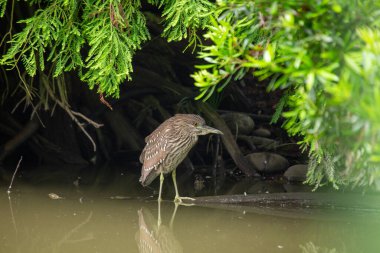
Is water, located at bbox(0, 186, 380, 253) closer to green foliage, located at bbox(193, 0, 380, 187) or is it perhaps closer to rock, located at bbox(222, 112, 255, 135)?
green foliage, located at bbox(193, 0, 380, 187)

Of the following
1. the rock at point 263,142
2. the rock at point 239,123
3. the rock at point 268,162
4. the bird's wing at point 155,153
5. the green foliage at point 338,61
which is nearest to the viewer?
the green foliage at point 338,61

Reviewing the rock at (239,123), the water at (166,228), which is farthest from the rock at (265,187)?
the rock at (239,123)

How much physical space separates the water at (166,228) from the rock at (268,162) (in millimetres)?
2091

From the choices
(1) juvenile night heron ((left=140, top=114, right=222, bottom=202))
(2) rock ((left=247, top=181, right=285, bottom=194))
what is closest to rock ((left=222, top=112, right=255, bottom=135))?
(2) rock ((left=247, top=181, right=285, bottom=194))

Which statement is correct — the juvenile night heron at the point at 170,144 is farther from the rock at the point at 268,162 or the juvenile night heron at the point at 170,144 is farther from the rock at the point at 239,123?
the rock at the point at 239,123

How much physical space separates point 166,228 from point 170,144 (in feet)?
4.96

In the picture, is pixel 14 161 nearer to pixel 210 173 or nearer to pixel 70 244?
pixel 210 173

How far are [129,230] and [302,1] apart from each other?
3.67m

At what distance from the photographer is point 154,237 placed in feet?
20.6

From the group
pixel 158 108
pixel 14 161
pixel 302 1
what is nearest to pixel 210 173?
pixel 158 108

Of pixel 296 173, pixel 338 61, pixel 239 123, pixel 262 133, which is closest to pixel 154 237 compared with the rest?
pixel 296 173

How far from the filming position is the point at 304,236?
6211mm

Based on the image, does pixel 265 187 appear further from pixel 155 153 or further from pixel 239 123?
pixel 239 123

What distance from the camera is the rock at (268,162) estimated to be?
918cm
